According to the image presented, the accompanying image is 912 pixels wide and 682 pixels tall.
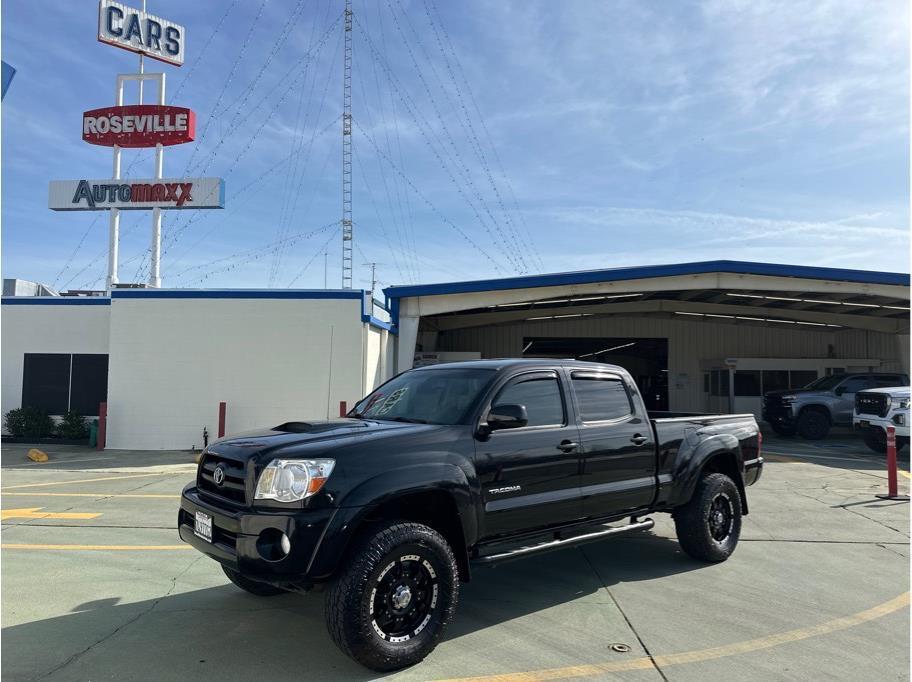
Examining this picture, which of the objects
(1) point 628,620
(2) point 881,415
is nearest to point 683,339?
(2) point 881,415

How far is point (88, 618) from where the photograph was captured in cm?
459

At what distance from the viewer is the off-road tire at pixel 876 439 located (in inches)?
615

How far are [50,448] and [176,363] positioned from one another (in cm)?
369

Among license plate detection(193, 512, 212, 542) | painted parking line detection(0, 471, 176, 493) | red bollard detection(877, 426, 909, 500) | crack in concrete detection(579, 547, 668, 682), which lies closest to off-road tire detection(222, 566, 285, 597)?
license plate detection(193, 512, 212, 542)

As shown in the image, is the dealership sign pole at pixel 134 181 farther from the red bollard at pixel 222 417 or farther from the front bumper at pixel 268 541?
the front bumper at pixel 268 541

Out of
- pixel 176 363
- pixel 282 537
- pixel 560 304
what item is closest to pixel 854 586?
pixel 282 537

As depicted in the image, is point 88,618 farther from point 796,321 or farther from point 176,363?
point 796,321

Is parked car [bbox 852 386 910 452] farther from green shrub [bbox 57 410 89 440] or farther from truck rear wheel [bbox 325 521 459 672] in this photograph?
green shrub [bbox 57 410 89 440]

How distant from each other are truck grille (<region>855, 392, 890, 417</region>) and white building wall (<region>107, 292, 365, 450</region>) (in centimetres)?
1243

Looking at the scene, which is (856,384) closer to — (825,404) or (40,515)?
(825,404)

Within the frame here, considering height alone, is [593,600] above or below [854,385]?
below

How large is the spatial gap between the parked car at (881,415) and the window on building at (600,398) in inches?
477

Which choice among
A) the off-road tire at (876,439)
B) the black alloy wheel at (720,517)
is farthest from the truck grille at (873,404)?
the black alloy wheel at (720,517)

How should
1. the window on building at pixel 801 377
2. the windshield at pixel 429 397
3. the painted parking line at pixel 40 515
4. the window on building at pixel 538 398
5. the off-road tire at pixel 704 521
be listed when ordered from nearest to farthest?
the windshield at pixel 429 397, the window on building at pixel 538 398, the off-road tire at pixel 704 521, the painted parking line at pixel 40 515, the window on building at pixel 801 377
